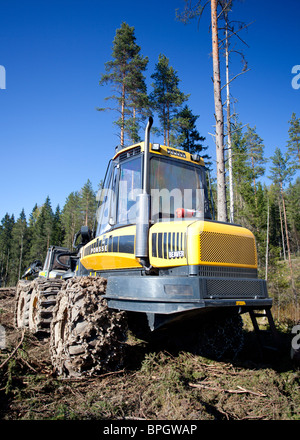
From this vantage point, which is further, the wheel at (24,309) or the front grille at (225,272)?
the wheel at (24,309)

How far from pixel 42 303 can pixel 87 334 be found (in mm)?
2578

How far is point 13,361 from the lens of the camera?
4.22 meters

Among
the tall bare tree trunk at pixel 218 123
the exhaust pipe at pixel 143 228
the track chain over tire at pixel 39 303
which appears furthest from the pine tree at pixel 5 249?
the exhaust pipe at pixel 143 228

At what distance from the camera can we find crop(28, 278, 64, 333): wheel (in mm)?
6059

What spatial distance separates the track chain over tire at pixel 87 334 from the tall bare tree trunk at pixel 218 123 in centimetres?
569

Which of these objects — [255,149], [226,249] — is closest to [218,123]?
[226,249]

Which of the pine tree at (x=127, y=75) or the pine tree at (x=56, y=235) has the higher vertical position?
the pine tree at (x=127, y=75)

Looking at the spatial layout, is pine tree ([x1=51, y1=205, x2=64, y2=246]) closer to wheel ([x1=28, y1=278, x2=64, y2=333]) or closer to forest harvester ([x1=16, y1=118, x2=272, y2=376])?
wheel ([x1=28, y1=278, x2=64, y2=333])

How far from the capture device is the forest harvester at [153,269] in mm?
3824

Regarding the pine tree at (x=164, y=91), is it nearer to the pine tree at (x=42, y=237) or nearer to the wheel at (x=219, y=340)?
the wheel at (x=219, y=340)

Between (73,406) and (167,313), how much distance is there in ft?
4.84
